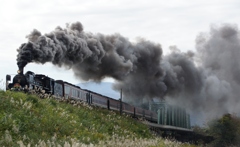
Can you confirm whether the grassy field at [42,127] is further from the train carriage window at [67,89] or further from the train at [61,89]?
the train carriage window at [67,89]

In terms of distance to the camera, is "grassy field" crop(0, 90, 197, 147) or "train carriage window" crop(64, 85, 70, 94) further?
"train carriage window" crop(64, 85, 70, 94)

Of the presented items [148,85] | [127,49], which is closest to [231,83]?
[148,85]

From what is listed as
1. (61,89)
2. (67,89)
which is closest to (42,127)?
(61,89)

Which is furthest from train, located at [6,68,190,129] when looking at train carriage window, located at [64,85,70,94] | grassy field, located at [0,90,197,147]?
grassy field, located at [0,90,197,147]

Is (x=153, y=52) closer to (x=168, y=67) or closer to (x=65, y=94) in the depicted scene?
(x=168, y=67)

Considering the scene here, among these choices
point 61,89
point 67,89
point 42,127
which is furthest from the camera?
point 67,89

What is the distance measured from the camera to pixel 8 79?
114 feet

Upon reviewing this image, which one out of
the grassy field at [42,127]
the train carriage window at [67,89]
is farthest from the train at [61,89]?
the grassy field at [42,127]

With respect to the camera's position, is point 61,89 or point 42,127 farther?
point 61,89

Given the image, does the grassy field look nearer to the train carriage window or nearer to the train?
the train

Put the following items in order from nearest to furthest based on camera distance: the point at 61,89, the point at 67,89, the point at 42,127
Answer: the point at 42,127, the point at 61,89, the point at 67,89

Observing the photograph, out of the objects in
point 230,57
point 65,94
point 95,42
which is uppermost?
point 230,57

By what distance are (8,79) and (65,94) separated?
7329 millimetres

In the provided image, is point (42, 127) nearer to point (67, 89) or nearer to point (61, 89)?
point (61, 89)
